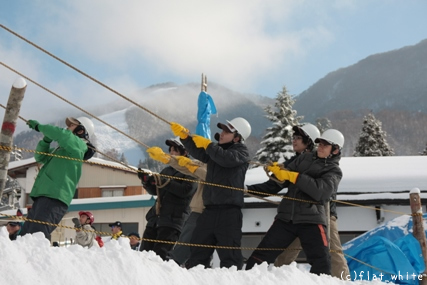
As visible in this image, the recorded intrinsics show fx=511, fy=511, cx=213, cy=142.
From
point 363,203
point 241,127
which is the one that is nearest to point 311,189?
point 241,127

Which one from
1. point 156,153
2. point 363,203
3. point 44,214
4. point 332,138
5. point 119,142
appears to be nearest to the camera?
point 44,214

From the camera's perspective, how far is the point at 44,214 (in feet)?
16.9

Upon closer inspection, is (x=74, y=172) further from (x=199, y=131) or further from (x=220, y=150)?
(x=199, y=131)

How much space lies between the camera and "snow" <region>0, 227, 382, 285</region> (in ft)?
9.67

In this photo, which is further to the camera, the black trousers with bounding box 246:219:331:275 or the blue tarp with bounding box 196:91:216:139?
the blue tarp with bounding box 196:91:216:139

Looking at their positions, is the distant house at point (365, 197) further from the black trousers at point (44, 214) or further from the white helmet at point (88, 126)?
the black trousers at point (44, 214)

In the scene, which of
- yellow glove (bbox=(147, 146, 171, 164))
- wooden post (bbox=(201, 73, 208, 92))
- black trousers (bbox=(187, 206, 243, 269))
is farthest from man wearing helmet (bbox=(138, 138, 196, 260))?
wooden post (bbox=(201, 73, 208, 92))

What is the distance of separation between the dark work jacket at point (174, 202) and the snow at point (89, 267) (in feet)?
8.90

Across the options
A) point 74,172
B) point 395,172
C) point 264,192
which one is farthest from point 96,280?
point 395,172

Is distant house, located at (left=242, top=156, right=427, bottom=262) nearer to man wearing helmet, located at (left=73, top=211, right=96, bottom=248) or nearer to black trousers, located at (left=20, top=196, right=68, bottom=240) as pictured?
man wearing helmet, located at (left=73, top=211, right=96, bottom=248)

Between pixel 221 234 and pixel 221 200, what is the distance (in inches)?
14.3

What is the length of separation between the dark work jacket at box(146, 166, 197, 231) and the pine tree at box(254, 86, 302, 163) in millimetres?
26005

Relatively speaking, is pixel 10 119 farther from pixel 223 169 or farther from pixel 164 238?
pixel 164 238

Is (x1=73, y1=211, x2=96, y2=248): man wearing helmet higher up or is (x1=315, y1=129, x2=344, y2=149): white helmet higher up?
(x1=315, y1=129, x2=344, y2=149): white helmet
